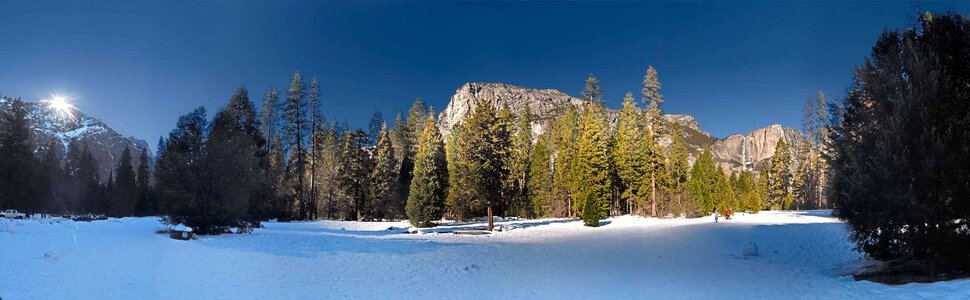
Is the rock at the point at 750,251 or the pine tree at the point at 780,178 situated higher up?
the pine tree at the point at 780,178

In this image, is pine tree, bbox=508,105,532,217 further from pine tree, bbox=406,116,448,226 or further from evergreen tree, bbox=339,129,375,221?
evergreen tree, bbox=339,129,375,221

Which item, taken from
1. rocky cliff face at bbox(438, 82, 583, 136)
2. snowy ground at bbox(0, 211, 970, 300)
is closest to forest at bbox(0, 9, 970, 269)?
snowy ground at bbox(0, 211, 970, 300)

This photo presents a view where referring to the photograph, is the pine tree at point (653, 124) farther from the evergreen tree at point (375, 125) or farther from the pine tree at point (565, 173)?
the evergreen tree at point (375, 125)

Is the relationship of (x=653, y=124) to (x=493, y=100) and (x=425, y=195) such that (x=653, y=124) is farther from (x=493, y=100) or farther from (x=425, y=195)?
(x=493, y=100)

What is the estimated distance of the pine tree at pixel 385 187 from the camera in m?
44.5

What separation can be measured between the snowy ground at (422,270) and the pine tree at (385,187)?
945 inches

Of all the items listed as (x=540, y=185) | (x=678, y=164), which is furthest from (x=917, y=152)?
(x=678, y=164)

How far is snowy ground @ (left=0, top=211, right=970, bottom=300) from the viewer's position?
9875 millimetres

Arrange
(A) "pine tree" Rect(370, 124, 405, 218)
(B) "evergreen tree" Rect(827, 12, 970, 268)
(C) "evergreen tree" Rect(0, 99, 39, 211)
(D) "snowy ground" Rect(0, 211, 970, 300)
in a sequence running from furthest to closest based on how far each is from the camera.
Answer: (A) "pine tree" Rect(370, 124, 405, 218)
(C) "evergreen tree" Rect(0, 99, 39, 211)
(D) "snowy ground" Rect(0, 211, 970, 300)
(B) "evergreen tree" Rect(827, 12, 970, 268)

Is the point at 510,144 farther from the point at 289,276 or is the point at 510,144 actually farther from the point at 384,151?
the point at 289,276

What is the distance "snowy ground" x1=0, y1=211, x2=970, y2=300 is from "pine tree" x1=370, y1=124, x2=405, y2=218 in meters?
24.0

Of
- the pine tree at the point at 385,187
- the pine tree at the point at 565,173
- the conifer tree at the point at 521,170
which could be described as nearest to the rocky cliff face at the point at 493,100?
the conifer tree at the point at 521,170

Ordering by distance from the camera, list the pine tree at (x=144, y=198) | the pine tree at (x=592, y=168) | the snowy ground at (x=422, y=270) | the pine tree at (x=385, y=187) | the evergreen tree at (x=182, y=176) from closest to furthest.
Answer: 1. the snowy ground at (x=422, y=270)
2. the evergreen tree at (x=182, y=176)
3. the pine tree at (x=592, y=168)
4. the pine tree at (x=385, y=187)
5. the pine tree at (x=144, y=198)

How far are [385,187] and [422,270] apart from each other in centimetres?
3130
